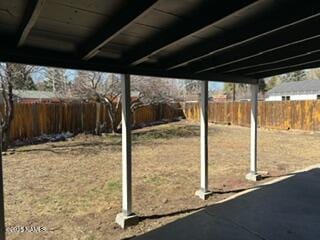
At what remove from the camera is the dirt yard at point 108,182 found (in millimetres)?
4043

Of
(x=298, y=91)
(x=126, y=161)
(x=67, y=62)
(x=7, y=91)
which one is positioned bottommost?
(x=126, y=161)

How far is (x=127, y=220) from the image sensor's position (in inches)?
153

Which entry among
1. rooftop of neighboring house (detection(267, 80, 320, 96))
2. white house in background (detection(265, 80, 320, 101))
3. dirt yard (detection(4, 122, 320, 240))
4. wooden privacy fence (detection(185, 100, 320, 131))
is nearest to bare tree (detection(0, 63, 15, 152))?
dirt yard (detection(4, 122, 320, 240))

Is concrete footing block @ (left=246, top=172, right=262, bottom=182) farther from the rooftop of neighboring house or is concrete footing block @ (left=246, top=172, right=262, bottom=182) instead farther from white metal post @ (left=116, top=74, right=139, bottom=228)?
the rooftop of neighboring house

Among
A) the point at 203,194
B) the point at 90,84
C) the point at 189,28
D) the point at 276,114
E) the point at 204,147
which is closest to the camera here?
the point at 189,28

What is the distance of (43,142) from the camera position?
12367 millimetres

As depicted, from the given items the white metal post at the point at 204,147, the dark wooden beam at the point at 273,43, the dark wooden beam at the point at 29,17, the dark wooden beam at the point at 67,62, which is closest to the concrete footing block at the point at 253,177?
the white metal post at the point at 204,147

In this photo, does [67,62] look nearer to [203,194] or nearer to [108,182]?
[203,194]

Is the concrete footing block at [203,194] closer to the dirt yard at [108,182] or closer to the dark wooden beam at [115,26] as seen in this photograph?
the dirt yard at [108,182]

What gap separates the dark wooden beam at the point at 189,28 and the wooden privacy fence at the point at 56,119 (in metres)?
10.7

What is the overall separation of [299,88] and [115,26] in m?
30.4

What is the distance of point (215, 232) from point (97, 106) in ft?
43.7

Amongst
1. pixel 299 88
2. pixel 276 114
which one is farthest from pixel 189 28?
pixel 299 88

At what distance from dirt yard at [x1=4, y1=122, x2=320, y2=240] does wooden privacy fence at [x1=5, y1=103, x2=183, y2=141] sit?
2303mm
